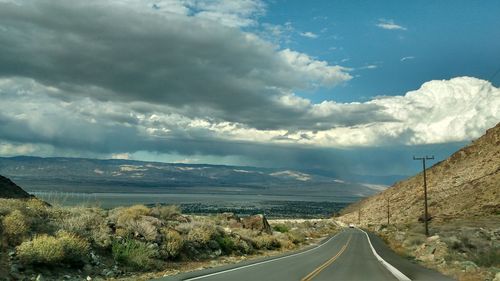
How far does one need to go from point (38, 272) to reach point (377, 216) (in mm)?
132992

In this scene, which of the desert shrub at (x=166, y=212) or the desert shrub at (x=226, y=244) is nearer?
the desert shrub at (x=226, y=244)

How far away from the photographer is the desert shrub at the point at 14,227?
52.5ft

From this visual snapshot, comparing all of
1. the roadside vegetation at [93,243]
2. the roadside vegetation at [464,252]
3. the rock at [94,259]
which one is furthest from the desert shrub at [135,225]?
the roadside vegetation at [464,252]

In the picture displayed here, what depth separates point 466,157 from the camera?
11438 centimetres

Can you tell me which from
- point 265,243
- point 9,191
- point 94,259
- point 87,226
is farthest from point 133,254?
point 9,191

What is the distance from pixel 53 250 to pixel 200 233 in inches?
501

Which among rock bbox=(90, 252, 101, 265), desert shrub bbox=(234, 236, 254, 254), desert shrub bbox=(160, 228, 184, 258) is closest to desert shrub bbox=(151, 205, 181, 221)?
desert shrub bbox=(234, 236, 254, 254)

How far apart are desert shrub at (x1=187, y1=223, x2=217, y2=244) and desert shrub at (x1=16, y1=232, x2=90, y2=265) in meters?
9.95

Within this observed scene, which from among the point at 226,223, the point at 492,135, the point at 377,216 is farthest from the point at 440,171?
the point at 226,223

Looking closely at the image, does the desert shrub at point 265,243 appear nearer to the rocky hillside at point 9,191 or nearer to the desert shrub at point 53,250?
the desert shrub at point 53,250

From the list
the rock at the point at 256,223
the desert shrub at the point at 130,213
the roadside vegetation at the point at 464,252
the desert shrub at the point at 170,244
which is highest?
the desert shrub at the point at 130,213

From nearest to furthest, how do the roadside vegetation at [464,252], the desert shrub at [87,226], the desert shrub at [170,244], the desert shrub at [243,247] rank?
the desert shrub at [87,226]
the roadside vegetation at [464,252]
the desert shrub at [170,244]
the desert shrub at [243,247]

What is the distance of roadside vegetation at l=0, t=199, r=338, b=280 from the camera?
15.1 metres

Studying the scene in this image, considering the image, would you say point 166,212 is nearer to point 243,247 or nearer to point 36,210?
point 243,247
